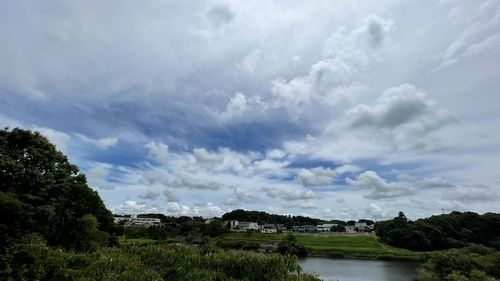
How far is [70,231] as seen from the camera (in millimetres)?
34531

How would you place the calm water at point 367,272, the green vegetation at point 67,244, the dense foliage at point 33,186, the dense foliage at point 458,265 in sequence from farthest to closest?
the calm water at point 367,272 → the dense foliage at point 458,265 → the dense foliage at point 33,186 → the green vegetation at point 67,244

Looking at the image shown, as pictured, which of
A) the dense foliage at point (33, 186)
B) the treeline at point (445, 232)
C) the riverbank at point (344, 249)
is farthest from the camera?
the treeline at point (445, 232)

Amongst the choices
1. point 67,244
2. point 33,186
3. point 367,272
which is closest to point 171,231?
point 367,272

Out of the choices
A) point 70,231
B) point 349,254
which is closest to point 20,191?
point 70,231

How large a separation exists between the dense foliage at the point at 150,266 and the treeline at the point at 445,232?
7988cm

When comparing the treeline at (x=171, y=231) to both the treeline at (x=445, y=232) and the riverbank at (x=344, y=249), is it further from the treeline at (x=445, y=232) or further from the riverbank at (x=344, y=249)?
the treeline at (x=445, y=232)

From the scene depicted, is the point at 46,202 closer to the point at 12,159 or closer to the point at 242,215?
the point at 12,159

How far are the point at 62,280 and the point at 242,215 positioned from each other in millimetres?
142294

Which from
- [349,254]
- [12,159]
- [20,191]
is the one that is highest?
[12,159]

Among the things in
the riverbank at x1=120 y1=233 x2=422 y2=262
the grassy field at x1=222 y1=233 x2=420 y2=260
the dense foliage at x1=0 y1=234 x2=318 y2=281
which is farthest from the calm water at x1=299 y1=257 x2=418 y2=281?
the dense foliage at x1=0 y1=234 x2=318 y2=281

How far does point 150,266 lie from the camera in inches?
484

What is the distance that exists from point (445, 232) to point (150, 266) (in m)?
87.1

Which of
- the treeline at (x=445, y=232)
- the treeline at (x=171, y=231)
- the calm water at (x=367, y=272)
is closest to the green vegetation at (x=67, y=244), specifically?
the calm water at (x=367, y=272)

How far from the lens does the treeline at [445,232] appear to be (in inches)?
3179
